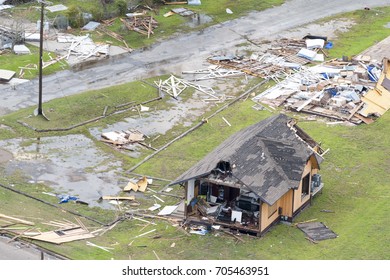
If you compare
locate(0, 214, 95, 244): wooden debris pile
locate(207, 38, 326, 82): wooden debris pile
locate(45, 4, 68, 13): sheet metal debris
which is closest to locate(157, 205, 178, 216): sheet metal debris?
locate(0, 214, 95, 244): wooden debris pile

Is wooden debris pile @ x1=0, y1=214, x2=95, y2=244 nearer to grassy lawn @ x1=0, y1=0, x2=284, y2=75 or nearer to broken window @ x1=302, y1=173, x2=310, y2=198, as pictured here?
broken window @ x1=302, y1=173, x2=310, y2=198

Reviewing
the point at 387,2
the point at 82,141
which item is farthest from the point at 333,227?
the point at 387,2

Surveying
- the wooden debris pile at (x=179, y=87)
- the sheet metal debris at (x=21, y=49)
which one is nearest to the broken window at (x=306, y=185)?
the wooden debris pile at (x=179, y=87)

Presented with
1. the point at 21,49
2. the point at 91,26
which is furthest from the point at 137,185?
the point at 91,26

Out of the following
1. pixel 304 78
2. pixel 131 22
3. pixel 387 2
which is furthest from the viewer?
pixel 387 2

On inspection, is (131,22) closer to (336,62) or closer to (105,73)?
(105,73)

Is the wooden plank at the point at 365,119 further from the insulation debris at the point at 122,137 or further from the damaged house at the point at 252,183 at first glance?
the insulation debris at the point at 122,137
